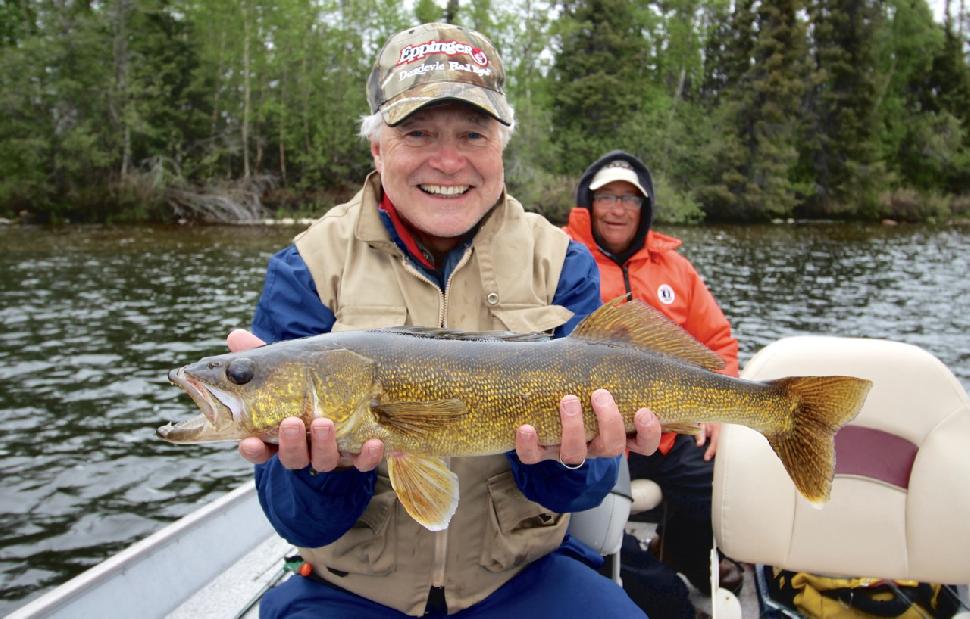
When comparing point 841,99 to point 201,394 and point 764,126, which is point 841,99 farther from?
point 201,394

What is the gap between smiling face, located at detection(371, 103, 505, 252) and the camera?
9.81ft

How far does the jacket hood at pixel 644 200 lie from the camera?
20.4 feet

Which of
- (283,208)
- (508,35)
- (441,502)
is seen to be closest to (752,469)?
(441,502)

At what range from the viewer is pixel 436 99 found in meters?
2.85

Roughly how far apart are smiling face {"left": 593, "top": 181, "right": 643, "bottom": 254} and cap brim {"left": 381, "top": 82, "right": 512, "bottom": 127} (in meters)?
3.33

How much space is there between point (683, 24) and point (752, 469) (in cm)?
5855

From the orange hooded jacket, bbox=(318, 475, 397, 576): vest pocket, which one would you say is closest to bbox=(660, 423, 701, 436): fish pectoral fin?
bbox=(318, 475, 397, 576): vest pocket

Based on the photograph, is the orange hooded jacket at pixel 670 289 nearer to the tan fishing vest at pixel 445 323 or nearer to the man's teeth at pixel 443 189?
the tan fishing vest at pixel 445 323

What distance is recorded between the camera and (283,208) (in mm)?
38219

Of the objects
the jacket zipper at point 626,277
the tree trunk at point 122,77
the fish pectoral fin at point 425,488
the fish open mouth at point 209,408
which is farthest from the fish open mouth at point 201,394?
the tree trunk at point 122,77

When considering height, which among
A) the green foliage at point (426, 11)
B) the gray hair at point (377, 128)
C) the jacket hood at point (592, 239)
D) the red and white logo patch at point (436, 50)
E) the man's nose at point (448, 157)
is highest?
the green foliage at point (426, 11)

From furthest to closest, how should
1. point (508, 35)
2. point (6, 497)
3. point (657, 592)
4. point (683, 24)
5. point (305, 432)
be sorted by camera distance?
point (683, 24) → point (508, 35) → point (6, 497) → point (657, 592) → point (305, 432)

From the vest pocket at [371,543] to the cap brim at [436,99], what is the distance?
1395 mm

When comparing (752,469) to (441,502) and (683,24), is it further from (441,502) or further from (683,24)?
(683,24)
